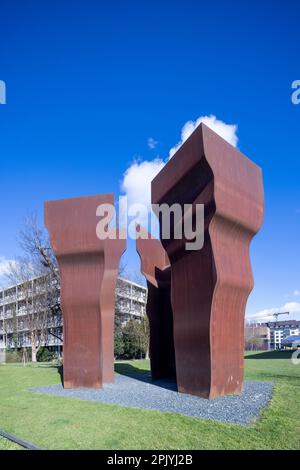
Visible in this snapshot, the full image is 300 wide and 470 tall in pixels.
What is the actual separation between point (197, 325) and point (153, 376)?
486 cm

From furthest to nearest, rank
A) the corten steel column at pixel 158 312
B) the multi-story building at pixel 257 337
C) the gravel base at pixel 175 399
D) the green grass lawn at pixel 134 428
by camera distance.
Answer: the multi-story building at pixel 257 337, the corten steel column at pixel 158 312, the gravel base at pixel 175 399, the green grass lawn at pixel 134 428

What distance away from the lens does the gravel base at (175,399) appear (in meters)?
7.94

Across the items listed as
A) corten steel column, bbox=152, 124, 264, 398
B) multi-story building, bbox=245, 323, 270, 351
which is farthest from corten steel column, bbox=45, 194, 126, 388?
multi-story building, bbox=245, 323, 270, 351

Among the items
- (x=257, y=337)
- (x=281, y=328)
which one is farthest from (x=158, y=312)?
(x=281, y=328)

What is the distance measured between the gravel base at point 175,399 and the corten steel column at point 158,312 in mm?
1173

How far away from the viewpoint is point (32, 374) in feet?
55.7

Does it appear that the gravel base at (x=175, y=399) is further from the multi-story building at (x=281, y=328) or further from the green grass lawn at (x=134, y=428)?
the multi-story building at (x=281, y=328)

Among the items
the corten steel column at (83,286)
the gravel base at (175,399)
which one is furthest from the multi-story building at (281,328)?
the corten steel column at (83,286)

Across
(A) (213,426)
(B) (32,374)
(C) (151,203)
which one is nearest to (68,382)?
(B) (32,374)

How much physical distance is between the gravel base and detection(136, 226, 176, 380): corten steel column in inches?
46.2

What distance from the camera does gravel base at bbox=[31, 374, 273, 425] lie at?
26.0 ft

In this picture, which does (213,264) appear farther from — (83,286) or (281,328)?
(281,328)

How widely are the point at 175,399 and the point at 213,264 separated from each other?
11.4ft

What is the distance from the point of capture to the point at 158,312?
14758mm
